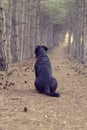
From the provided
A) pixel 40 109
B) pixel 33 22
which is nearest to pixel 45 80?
pixel 40 109

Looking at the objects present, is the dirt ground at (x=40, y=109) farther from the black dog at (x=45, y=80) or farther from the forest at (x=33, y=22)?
the forest at (x=33, y=22)

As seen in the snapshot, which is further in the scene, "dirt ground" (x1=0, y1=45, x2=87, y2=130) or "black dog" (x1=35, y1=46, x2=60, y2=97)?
"black dog" (x1=35, y1=46, x2=60, y2=97)

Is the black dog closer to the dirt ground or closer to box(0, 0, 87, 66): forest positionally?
the dirt ground

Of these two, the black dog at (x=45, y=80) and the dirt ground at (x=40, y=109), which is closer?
the dirt ground at (x=40, y=109)

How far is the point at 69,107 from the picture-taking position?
9195 millimetres

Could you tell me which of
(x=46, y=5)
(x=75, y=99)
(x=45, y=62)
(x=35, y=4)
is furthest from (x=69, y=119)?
(x=46, y=5)

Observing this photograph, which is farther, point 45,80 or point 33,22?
point 33,22

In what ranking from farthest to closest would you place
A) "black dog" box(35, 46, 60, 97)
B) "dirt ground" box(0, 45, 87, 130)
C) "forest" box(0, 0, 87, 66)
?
"forest" box(0, 0, 87, 66) → "black dog" box(35, 46, 60, 97) → "dirt ground" box(0, 45, 87, 130)

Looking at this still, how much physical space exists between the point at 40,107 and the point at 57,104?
2.44ft

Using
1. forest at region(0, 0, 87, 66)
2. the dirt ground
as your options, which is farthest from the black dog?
forest at region(0, 0, 87, 66)

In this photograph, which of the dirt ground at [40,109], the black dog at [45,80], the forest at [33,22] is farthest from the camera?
the forest at [33,22]

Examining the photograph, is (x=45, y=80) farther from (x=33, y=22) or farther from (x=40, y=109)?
(x=33, y=22)

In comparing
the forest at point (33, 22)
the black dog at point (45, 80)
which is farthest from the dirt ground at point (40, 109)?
the forest at point (33, 22)

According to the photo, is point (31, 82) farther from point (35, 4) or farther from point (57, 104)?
point (35, 4)
